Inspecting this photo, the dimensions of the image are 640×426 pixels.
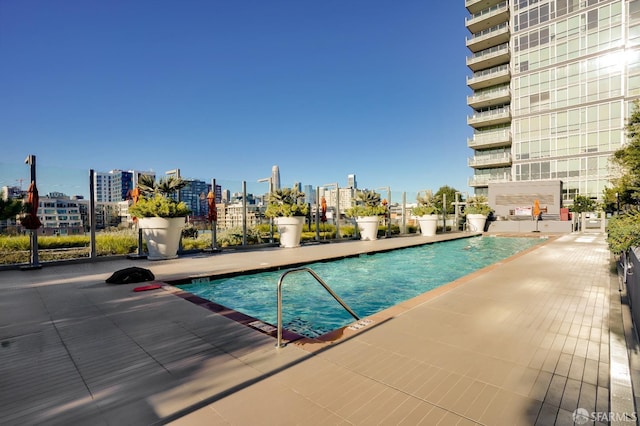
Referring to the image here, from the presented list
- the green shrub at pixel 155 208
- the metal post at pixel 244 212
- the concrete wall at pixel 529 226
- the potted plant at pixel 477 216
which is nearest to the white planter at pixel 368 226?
the metal post at pixel 244 212

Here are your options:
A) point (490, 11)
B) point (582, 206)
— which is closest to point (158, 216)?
point (582, 206)

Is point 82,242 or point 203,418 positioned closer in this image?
point 203,418

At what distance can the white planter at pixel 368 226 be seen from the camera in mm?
13141

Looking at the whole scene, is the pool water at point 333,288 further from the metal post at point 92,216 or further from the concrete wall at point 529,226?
the concrete wall at point 529,226

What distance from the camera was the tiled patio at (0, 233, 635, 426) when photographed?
169 centimetres

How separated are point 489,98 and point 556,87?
691cm

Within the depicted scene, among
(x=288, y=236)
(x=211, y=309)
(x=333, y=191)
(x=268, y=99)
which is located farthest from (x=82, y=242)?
(x=268, y=99)

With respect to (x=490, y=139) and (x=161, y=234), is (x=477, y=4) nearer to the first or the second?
(x=490, y=139)

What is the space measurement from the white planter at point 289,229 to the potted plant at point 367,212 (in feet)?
11.9

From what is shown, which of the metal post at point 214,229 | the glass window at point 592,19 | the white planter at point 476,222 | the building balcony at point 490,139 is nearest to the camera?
the metal post at point 214,229

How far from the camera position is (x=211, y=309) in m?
3.64

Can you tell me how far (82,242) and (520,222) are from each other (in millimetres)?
24700

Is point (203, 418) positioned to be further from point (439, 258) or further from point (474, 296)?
point (439, 258)

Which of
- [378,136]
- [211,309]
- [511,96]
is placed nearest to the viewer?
[211,309]
